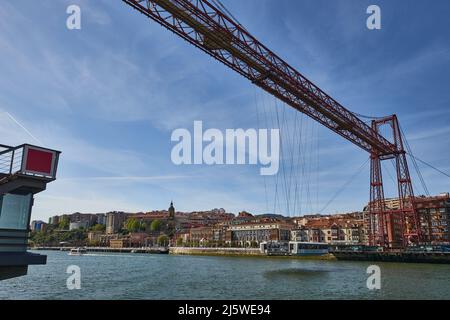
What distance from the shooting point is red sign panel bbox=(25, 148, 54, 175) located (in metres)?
8.61

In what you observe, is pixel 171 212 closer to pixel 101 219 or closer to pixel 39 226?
pixel 101 219

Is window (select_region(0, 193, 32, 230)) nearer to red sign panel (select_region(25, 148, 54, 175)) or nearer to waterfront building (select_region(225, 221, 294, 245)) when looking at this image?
red sign panel (select_region(25, 148, 54, 175))

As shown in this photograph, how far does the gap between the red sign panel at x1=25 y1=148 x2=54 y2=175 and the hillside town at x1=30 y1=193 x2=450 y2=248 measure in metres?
54.3

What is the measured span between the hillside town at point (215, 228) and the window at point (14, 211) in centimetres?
5456

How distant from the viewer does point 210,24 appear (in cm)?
2159

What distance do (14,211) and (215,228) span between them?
92.5m

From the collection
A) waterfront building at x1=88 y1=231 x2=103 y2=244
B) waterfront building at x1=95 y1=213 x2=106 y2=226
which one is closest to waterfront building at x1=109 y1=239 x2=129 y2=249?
waterfront building at x1=88 y1=231 x2=103 y2=244

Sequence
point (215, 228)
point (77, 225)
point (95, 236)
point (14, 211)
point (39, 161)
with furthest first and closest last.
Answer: point (77, 225), point (95, 236), point (215, 228), point (39, 161), point (14, 211)

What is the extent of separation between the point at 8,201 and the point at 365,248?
50.5 meters

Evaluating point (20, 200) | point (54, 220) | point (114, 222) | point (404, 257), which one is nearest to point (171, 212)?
point (114, 222)

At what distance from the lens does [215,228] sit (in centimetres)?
9938
